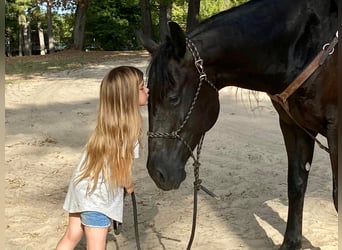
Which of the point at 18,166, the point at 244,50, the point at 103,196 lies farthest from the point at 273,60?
the point at 18,166

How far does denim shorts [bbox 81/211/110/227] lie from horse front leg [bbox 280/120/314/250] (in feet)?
4.72

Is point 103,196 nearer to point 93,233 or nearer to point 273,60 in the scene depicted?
point 93,233

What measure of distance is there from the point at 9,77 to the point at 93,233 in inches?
485

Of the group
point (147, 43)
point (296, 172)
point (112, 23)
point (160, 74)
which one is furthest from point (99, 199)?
point (112, 23)

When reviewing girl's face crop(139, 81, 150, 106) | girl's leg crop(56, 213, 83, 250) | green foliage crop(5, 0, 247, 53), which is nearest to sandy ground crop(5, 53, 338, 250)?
girl's leg crop(56, 213, 83, 250)

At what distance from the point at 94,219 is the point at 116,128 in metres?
0.50

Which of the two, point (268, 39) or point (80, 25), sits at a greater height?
point (80, 25)

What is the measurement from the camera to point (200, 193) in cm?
473

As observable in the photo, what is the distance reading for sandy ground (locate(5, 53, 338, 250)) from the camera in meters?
3.69

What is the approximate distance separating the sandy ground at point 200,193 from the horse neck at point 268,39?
3.67 ft

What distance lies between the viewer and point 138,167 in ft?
18.0

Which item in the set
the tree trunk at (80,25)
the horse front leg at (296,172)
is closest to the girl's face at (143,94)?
the horse front leg at (296,172)

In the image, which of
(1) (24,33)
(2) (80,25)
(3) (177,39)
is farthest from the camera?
(1) (24,33)

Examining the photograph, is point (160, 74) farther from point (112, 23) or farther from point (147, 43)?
point (112, 23)
